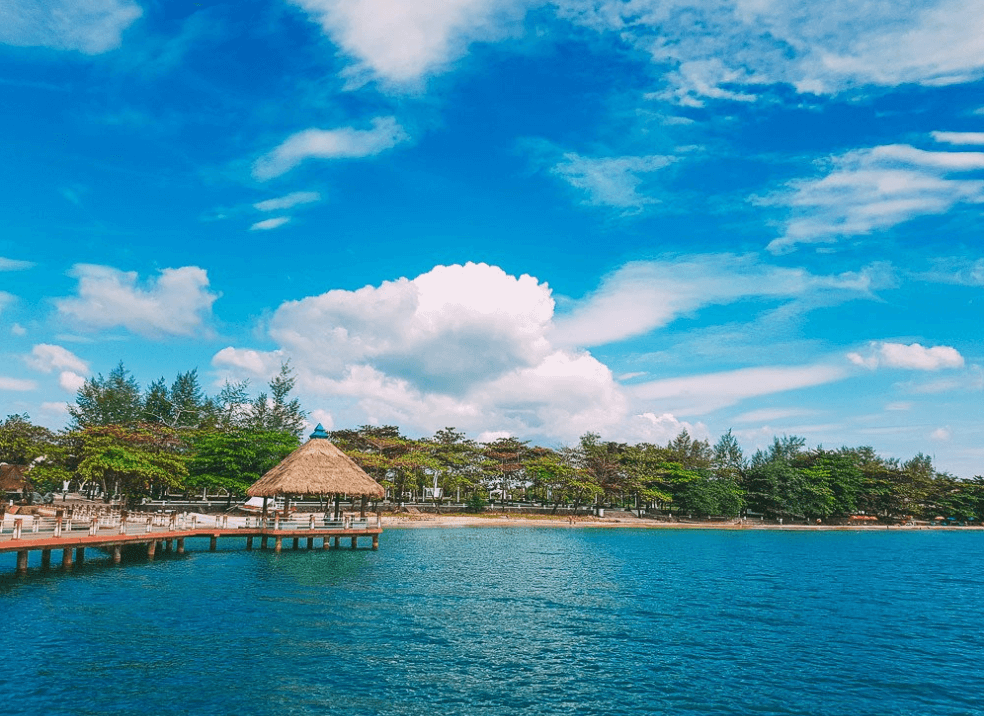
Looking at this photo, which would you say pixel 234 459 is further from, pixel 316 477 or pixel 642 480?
pixel 642 480

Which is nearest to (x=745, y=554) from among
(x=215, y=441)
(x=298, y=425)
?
(x=215, y=441)

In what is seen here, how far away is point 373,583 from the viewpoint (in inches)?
1339

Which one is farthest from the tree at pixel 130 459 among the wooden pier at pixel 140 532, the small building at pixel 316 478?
the small building at pixel 316 478

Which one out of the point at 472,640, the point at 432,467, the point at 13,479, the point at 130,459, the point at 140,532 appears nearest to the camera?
the point at 472,640

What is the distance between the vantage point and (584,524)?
85.0 meters

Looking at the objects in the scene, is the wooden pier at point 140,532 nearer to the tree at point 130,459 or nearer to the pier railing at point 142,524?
the pier railing at point 142,524

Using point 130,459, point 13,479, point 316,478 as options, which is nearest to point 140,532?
point 316,478

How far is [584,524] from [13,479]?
62656mm

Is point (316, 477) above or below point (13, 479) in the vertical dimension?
above

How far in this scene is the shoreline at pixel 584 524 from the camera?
242 ft

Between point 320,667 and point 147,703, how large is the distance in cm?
485

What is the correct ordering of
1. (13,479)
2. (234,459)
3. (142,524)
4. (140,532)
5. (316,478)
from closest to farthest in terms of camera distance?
(140,532) → (142,524) → (316,478) → (234,459) → (13,479)

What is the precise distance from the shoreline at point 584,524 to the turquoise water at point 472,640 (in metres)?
30.5

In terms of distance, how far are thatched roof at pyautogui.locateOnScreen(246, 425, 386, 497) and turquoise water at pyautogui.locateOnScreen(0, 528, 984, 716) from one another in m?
4.88
